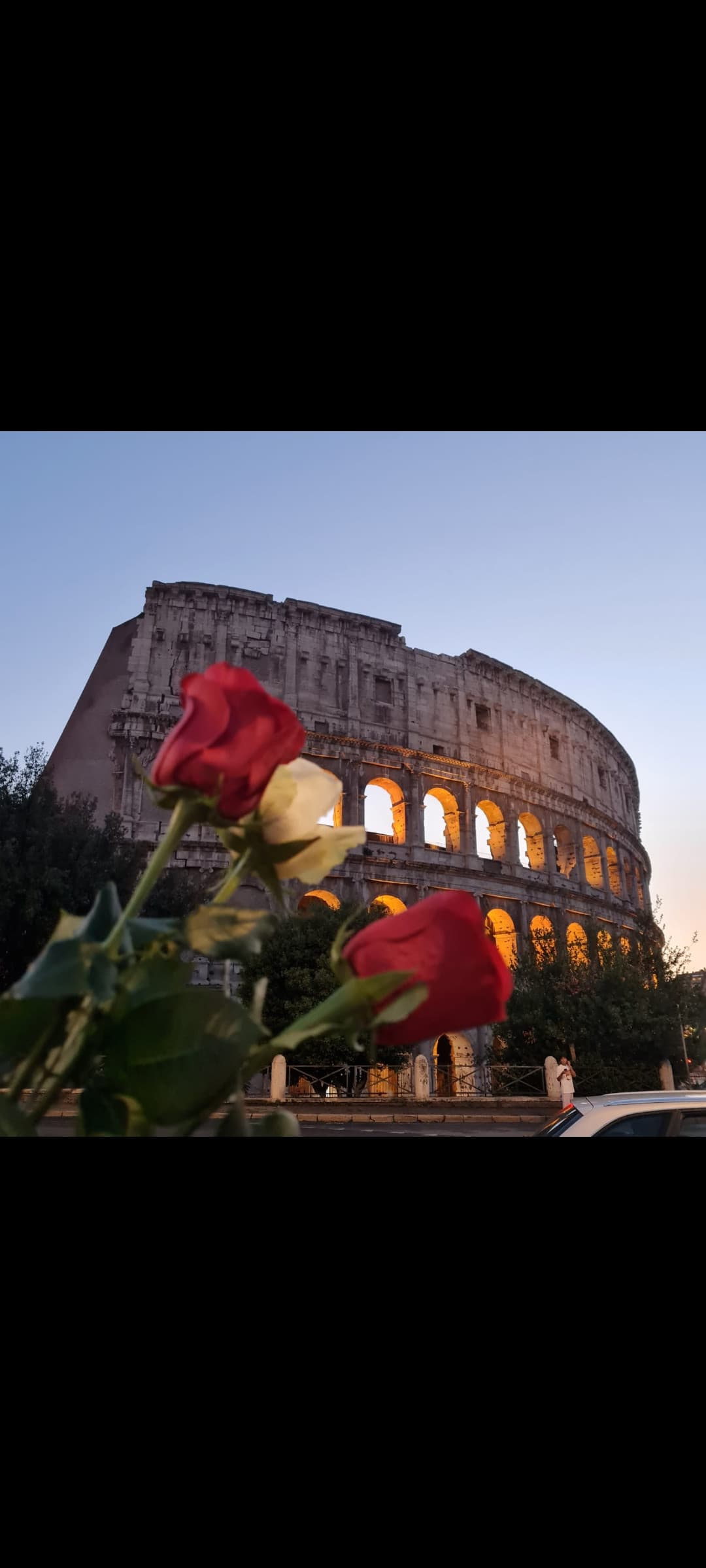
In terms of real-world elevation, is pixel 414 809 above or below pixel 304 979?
above

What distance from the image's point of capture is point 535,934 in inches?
916

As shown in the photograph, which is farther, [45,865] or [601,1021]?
[601,1021]

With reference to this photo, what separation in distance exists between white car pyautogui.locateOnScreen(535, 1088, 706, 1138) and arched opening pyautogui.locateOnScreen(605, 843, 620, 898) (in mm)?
26792

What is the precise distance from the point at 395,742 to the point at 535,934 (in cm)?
587

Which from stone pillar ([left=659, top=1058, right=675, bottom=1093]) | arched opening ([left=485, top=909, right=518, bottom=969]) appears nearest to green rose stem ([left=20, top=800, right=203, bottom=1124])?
stone pillar ([left=659, top=1058, right=675, bottom=1093])

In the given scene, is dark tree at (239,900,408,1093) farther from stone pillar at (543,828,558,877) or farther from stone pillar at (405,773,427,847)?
stone pillar at (543,828,558,877)

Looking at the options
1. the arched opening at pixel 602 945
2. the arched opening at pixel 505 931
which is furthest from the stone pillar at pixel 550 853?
the arched opening at pixel 602 945

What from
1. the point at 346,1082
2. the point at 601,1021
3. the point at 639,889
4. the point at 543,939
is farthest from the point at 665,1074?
the point at 639,889

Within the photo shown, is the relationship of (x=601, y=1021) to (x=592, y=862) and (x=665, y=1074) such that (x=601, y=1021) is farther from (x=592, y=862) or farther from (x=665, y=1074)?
(x=592, y=862)
